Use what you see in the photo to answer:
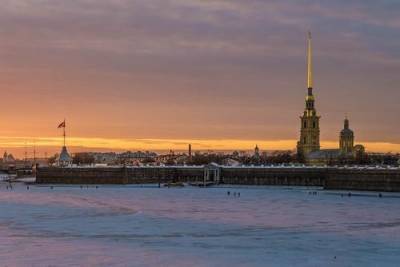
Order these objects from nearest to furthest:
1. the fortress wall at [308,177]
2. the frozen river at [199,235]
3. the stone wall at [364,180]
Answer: the frozen river at [199,235] → the stone wall at [364,180] → the fortress wall at [308,177]

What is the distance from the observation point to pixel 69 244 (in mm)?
57562

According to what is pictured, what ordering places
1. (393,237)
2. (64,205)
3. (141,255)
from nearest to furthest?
(141,255), (393,237), (64,205)

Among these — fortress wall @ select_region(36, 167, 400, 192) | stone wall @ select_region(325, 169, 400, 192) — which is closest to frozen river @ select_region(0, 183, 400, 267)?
stone wall @ select_region(325, 169, 400, 192)

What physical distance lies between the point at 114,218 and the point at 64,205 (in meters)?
23.4

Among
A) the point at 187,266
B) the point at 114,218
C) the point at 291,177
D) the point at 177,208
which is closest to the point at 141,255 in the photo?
the point at 187,266

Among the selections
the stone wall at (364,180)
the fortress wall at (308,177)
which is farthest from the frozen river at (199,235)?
the fortress wall at (308,177)

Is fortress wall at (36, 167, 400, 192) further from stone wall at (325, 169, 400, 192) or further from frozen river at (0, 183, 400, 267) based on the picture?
frozen river at (0, 183, 400, 267)

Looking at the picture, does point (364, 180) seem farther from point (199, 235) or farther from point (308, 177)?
point (199, 235)

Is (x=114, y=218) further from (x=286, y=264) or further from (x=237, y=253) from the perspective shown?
(x=286, y=264)

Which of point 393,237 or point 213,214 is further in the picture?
point 213,214

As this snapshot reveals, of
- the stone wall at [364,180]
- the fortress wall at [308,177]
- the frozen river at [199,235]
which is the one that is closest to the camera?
the frozen river at [199,235]

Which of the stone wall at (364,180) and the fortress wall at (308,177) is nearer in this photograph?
the stone wall at (364,180)

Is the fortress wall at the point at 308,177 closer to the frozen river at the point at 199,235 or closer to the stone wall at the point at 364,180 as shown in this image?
the stone wall at the point at 364,180

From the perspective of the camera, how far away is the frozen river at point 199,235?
5100cm
